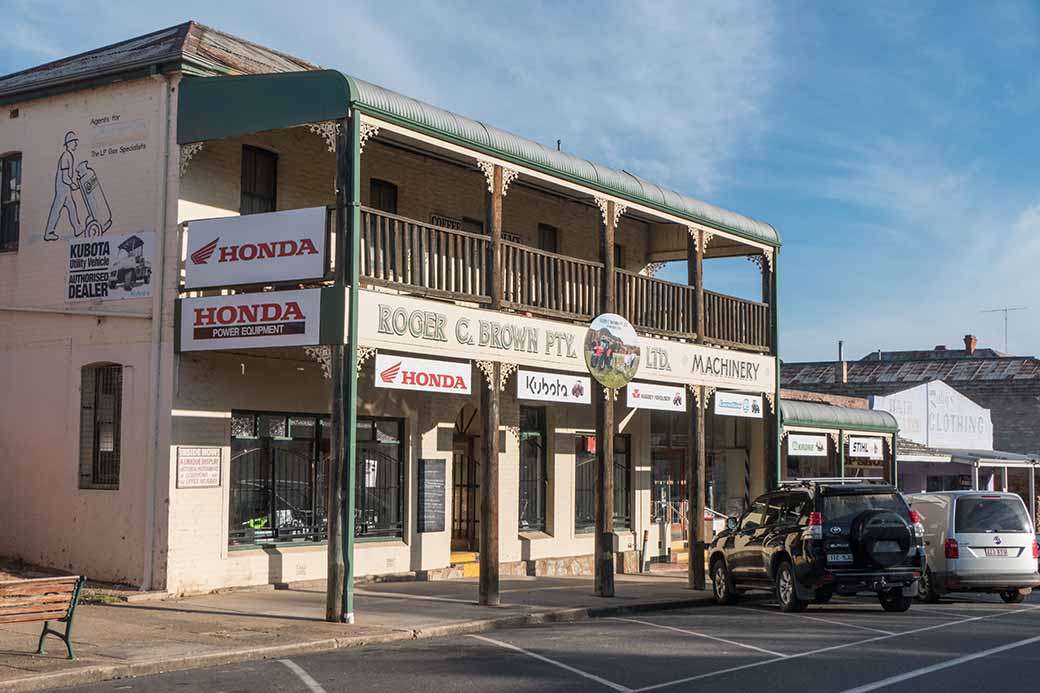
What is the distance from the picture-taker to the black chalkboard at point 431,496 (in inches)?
826

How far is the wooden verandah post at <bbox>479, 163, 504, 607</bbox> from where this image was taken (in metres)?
17.3

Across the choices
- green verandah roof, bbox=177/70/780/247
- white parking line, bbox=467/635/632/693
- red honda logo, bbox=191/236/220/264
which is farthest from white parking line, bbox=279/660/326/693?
green verandah roof, bbox=177/70/780/247

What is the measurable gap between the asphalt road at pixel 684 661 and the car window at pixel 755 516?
2.17 metres

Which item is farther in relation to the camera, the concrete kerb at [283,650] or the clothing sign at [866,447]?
the clothing sign at [866,447]

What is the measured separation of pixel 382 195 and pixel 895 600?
33.3 feet

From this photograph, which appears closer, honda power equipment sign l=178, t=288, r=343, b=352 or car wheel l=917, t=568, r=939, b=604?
honda power equipment sign l=178, t=288, r=343, b=352

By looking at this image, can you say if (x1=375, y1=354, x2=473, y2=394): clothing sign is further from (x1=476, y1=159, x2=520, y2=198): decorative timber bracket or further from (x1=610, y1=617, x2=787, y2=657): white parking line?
(x1=610, y1=617, x2=787, y2=657): white parking line

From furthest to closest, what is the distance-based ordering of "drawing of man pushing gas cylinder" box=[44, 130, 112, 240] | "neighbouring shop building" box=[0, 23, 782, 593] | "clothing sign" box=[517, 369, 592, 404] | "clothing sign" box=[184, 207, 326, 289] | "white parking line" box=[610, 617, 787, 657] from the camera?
→ "clothing sign" box=[517, 369, 592, 404]
"drawing of man pushing gas cylinder" box=[44, 130, 112, 240]
"neighbouring shop building" box=[0, 23, 782, 593]
"clothing sign" box=[184, 207, 326, 289]
"white parking line" box=[610, 617, 787, 657]

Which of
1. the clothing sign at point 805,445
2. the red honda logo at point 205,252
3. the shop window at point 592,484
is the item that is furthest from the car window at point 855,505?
the clothing sign at point 805,445

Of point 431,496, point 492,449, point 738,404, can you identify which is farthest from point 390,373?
point 738,404

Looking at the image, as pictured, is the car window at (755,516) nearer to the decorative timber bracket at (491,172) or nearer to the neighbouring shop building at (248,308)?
the neighbouring shop building at (248,308)

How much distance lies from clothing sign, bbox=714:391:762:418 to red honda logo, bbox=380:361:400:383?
29.7 feet

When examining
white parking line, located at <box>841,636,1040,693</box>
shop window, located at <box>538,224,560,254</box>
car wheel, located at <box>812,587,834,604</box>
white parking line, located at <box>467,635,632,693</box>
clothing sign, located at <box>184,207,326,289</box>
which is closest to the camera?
white parking line, located at <box>841,636,1040,693</box>

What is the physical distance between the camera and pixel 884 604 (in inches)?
711
